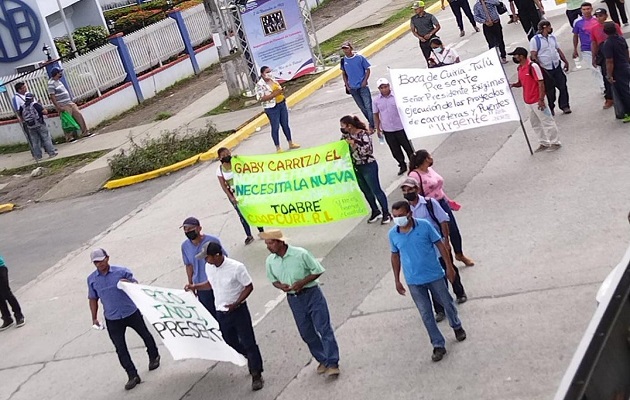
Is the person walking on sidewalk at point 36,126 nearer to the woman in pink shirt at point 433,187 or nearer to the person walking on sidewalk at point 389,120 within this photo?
the person walking on sidewalk at point 389,120

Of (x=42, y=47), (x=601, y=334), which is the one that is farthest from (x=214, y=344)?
(x=42, y=47)

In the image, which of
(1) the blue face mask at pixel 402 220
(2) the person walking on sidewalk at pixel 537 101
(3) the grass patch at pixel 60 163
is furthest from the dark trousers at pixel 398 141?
(3) the grass patch at pixel 60 163

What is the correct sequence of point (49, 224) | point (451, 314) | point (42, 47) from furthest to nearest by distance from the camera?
1. point (42, 47)
2. point (49, 224)
3. point (451, 314)

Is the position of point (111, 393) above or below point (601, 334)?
below

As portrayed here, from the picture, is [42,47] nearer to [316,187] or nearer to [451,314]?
[316,187]

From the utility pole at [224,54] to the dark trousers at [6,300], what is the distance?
406 inches

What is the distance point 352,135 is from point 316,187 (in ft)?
2.84

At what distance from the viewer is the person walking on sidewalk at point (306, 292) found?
353 inches

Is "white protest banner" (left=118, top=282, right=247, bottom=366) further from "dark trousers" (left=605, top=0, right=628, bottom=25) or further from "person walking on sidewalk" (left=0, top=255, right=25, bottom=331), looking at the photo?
"dark trousers" (left=605, top=0, right=628, bottom=25)

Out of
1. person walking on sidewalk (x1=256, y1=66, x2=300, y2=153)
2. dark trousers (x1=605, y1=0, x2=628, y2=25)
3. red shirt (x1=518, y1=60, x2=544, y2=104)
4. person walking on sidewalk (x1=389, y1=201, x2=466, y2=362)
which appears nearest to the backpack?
person walking on sidewalk (x1=256, y1=66, x2=300, y2=153)

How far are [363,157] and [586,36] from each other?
16.2 ft

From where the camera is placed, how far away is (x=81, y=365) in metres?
11.5

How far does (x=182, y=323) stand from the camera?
10047mm

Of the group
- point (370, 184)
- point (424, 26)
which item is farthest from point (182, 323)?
point (424, 26)
